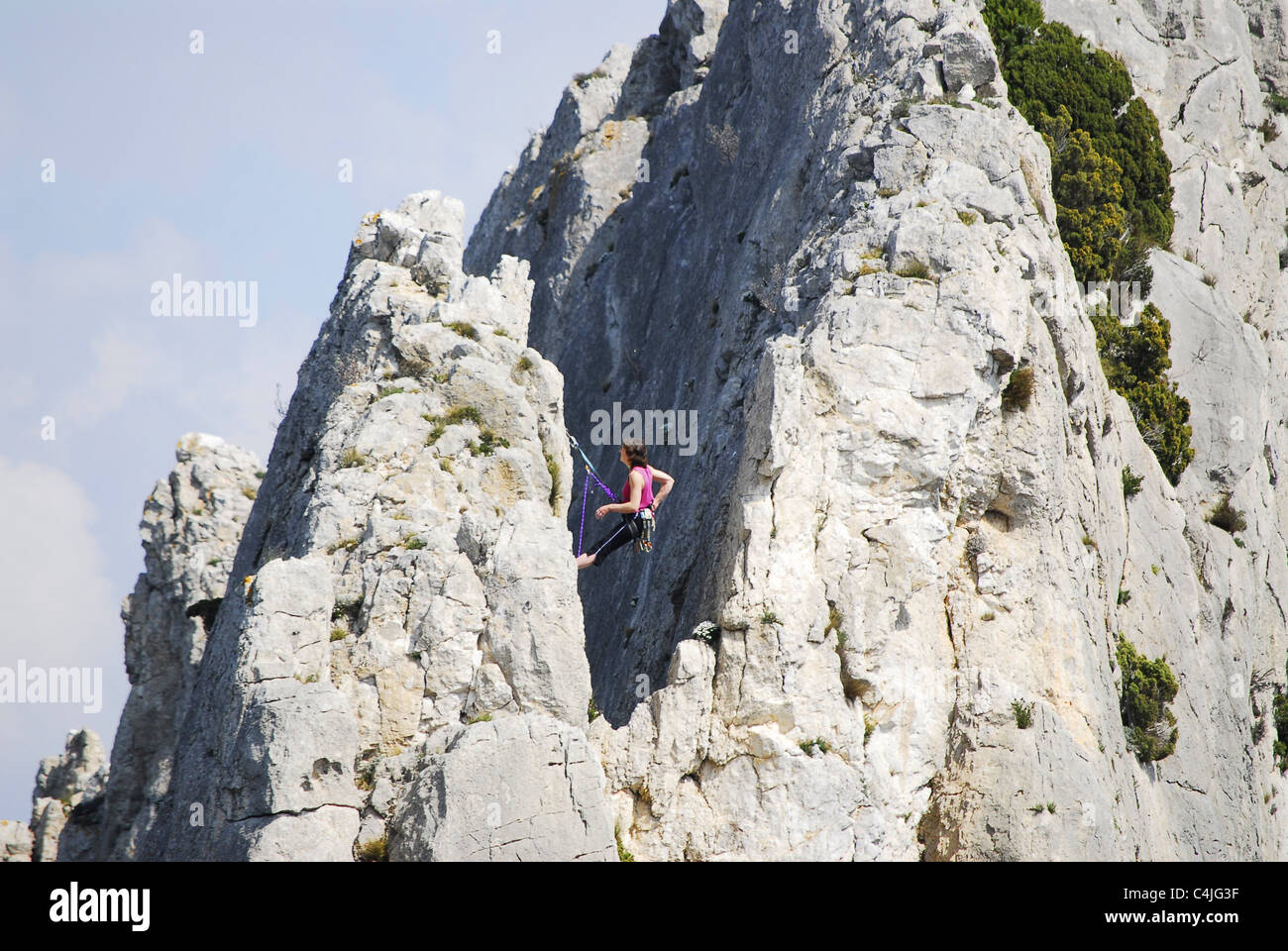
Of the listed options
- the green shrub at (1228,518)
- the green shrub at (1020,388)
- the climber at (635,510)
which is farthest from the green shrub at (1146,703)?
the climber at (635,510)

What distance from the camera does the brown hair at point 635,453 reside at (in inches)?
885

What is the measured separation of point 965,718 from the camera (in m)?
21.2

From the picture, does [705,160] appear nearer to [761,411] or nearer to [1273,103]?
[761,411]

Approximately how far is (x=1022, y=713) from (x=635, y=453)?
832 cm

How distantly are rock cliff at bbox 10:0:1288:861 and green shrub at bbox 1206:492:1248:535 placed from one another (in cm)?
35

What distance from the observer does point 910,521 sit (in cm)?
2184

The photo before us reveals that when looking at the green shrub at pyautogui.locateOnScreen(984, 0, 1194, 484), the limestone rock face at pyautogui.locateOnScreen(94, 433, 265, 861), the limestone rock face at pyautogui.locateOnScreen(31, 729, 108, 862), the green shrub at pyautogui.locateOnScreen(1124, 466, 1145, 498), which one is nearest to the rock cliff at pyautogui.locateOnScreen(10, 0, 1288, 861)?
the green shrub at pyautogui.locateOnScreen(1124, 466, 1145, 498)

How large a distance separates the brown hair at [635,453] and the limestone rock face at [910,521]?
6.03ft

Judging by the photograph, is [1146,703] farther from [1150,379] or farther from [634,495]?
[1150,379]

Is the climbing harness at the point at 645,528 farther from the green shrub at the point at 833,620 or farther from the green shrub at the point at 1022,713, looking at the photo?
the green shrub at the point at 1022,713

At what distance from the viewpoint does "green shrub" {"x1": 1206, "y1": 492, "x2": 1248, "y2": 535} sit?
35.8 meters

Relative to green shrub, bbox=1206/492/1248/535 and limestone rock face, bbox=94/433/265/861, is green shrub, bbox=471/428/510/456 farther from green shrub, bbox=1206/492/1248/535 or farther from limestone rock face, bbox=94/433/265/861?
green shrub, bbox=1206/492/1248/535
